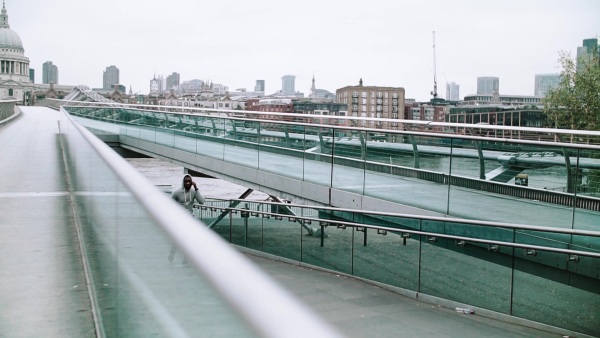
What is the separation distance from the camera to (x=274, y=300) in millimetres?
1054

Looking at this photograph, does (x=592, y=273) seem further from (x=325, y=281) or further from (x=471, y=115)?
(x=471, y=115)

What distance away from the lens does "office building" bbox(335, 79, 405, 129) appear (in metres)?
124

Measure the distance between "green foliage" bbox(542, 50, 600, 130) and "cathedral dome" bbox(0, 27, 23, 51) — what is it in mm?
161202

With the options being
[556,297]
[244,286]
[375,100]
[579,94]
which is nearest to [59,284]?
[244,286]

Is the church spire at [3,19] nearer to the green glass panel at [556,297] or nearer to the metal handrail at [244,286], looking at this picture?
the green glass panel at [556,297]

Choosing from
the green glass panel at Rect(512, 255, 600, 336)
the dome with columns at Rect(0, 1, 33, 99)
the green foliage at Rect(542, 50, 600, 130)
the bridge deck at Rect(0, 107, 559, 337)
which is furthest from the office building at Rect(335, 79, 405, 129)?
the green glass panel at Rect(512, 255, 600, 336)

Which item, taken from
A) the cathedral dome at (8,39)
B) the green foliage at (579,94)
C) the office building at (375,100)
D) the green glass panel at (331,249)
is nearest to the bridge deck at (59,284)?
the green glass panel at (331,249)

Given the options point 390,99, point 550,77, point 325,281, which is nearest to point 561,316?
point 325,281

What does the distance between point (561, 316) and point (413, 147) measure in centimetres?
339

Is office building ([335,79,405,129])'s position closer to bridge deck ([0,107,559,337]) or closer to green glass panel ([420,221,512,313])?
bridge deck ([0,107,559,337])

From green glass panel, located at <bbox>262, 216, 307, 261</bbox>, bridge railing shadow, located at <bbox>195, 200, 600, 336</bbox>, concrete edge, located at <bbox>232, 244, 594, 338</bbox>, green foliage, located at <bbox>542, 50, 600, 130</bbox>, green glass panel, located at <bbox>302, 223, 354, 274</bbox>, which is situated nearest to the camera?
bridge railing shadow, located at <bbox>195, 200, 600, 336</bbox>

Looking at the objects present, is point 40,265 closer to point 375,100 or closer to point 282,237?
point 282,237

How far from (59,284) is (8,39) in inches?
7703

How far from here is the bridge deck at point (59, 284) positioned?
156 inches
